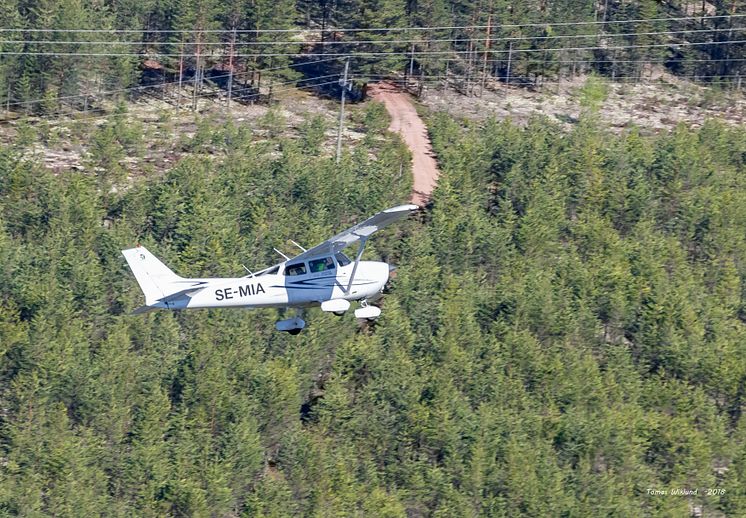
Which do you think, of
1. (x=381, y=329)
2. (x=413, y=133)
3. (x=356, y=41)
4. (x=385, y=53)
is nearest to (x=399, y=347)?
(x=381, y=329)

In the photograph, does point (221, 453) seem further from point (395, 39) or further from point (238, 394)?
point (395, 39)

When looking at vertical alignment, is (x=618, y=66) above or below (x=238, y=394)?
above

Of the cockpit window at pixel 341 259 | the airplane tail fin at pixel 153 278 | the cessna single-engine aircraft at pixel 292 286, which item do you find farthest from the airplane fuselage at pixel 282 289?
the airplane tail fin at pixel 153 278

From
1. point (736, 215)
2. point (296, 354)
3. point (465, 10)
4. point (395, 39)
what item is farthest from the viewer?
point (465, 10)

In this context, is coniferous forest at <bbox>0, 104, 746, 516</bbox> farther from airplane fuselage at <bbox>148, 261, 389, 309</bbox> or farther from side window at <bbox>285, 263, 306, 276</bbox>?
side window at <bbox>285, 263, 306, 276</bbox>

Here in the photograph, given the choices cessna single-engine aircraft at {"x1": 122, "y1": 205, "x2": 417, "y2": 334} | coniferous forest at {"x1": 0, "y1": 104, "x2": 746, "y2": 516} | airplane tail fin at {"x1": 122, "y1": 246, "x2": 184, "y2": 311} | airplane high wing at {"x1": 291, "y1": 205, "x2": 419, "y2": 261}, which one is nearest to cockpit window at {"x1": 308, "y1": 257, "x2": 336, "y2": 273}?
cessna single-engine aircraft at {"x1": 122, "y1": 205, "x2": 417, "y2": 334}

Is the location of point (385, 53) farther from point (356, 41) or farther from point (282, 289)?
point (282, 289)

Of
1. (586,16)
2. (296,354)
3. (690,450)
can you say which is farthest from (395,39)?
(690,450)

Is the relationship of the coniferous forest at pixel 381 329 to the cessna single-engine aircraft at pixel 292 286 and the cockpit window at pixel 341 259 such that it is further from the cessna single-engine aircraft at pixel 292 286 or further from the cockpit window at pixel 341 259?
the cockpit window at pixel 341 259
